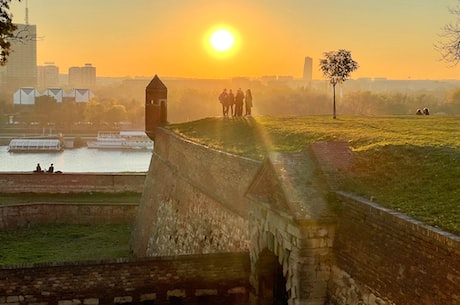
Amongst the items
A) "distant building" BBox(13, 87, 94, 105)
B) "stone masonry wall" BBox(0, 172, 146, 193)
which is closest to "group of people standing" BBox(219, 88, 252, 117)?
"stone masonry wall" BBox(0, 172, 146, 193)

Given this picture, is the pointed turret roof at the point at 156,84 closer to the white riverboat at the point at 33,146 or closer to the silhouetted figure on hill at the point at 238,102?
the silhouetted figure on hill at the point at 238,102

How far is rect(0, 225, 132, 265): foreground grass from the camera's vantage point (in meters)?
18.4

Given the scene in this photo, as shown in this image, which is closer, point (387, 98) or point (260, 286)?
point (260, 286)

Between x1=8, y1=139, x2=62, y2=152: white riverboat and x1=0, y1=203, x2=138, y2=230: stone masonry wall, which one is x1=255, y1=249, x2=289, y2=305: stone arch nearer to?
x1=0, y1=203, x2=138, y2=230: stone masonry wall

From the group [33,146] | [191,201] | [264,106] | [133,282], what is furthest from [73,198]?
[33,146]

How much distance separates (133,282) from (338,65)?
13.8 metres

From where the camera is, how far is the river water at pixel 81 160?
57.1m

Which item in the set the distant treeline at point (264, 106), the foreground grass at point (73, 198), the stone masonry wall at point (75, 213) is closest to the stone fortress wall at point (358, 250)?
the stone masonry wall at point (75, 213)

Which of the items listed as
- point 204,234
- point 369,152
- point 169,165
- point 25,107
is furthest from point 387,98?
point 25,107

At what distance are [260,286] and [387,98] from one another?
57255 millimetres

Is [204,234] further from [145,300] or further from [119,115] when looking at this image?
[119,115]

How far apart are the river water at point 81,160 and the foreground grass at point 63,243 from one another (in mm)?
30385

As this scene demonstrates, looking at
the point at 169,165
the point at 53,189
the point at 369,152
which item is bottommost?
the point at 53,189

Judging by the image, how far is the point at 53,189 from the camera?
2680 cm
